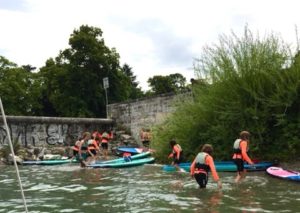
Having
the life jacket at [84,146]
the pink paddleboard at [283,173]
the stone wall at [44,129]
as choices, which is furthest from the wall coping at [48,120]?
the pink paddleboard at [283,173]

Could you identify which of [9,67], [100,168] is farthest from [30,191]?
[9,67]

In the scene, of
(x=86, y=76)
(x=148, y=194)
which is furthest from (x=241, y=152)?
(x=86, y=76)

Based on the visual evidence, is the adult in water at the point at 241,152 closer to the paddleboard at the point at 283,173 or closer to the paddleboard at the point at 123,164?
the paddleboard at the point at 283,173

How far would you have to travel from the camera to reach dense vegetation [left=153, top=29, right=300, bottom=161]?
1676 cm

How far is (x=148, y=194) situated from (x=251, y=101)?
6800 millimetres

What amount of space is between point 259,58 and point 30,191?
30.0 ft

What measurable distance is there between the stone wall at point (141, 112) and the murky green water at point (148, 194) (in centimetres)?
1384

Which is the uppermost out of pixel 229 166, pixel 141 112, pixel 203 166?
pixel 141 112

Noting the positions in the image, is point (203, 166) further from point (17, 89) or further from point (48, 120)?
point (17, 89)

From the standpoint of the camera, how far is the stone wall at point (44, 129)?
30.1 meters

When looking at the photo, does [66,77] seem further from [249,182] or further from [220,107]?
[249,182]

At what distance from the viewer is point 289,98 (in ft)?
54.5

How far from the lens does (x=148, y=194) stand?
1209 cm

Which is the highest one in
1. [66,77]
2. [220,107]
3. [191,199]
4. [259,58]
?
[66,77]
